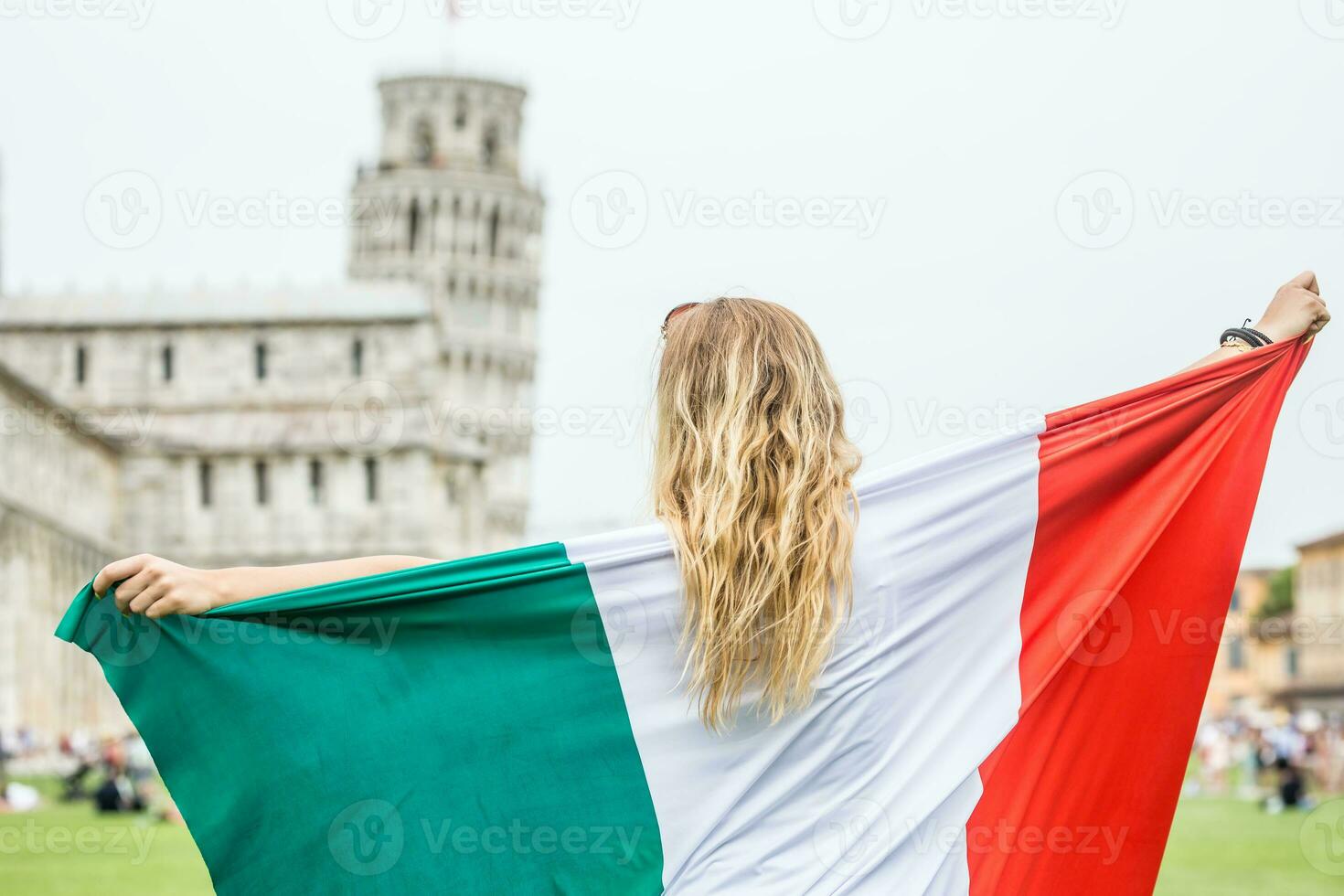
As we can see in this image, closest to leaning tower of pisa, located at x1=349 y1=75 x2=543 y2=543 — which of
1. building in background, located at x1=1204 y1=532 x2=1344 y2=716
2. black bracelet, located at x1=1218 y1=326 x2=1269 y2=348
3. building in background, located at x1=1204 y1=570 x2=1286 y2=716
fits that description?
building in background, located at x1=1204 y1=532 x2=1344 y2=716

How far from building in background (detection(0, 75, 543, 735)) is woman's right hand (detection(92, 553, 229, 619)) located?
4241 centimetres

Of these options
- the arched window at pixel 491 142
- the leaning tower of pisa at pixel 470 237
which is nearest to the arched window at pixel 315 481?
the leaning tower of pisa at pixel 470 237

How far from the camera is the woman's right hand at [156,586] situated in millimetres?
2861

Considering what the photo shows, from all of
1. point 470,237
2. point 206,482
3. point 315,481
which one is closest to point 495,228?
point 470,237

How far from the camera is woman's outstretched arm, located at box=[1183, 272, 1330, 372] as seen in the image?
358cm

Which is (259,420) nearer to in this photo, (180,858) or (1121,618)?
(180,858)

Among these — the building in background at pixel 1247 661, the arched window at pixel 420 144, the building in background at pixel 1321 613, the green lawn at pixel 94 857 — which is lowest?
the building in background at pixel 1247 661

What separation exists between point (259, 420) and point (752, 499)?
181 ft

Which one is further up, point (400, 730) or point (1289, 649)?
point (400, 730)

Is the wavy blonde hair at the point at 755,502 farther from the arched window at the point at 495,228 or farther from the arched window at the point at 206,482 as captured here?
the arched window at the point at 495,228

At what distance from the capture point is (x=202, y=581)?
2.98 meters

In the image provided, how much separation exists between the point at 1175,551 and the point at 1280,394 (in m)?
0.48

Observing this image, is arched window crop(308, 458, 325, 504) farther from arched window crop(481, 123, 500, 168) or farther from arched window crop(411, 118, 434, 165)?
arched window crop(481, 123, 500, 168)

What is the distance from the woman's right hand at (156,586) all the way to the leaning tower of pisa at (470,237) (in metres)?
62.8
